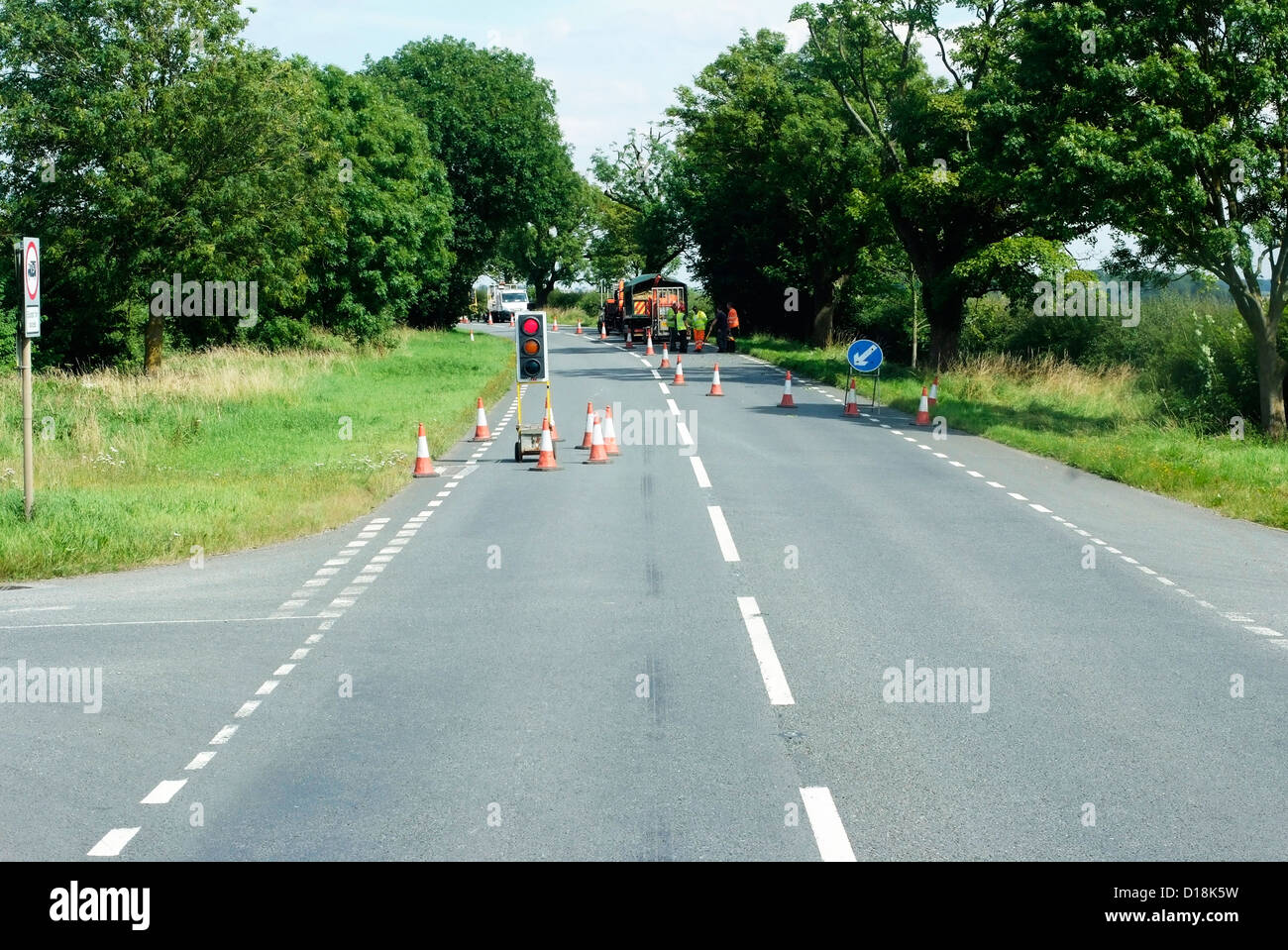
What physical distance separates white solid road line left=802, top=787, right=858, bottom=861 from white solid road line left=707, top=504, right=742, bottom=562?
6798 millimetres

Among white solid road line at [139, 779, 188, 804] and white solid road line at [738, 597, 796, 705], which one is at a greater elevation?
white solid road line at [738, 597, 796, 705]

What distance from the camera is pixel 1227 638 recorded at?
10.2 metres

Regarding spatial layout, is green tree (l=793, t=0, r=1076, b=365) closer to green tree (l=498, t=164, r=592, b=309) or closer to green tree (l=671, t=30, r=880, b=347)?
A: green tree (l=671, t=30, r=880, b=347)

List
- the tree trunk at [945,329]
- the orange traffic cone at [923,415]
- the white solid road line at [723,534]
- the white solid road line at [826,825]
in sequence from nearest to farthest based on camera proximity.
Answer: the white solid road line at [826,825] → the white solid road line at [723,534] → the orange traffic cone at [923,415] → the tree trunk at [945,329]

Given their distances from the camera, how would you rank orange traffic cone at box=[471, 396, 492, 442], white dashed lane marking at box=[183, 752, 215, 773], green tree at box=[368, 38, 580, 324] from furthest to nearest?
green tree at box=[368, 38, 580, 324] → orange traffic cone at box=[471, 396, 492, 442] → white dashed lane marking at box=[183, 752, 215, 773]

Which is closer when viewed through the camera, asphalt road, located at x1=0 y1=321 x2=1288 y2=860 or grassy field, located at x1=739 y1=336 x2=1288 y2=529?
asphalt road, located at x1=0 y1=321 x2=1288 y2=860

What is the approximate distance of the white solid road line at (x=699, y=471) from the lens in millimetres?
19331

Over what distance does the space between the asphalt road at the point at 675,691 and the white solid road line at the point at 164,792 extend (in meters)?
0.03

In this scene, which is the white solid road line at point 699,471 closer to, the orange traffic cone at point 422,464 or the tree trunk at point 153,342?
the orange traffic cone at point 422,464

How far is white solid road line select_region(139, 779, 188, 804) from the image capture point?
22.2 ft

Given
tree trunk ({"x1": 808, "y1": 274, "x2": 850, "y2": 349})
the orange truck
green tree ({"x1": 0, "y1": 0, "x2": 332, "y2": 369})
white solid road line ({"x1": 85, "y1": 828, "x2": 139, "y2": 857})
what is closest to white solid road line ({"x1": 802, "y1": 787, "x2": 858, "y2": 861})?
white solid road line ({"x1": 85, "y1": 828, "x2": 139, "y2": 857})

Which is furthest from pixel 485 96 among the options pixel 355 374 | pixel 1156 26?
pixel 1156 26

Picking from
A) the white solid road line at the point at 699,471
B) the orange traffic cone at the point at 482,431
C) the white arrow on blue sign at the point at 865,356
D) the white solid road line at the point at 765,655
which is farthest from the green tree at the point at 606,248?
the white solid road line at the point at 765,655
